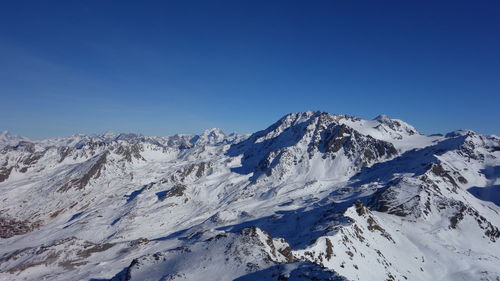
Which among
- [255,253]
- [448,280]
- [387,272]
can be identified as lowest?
[448,280]

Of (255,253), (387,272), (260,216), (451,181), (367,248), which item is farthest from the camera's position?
(260,216)

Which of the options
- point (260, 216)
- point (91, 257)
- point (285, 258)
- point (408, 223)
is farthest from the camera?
point (260, 216)

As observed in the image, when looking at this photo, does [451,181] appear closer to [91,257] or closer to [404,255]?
[404,255]

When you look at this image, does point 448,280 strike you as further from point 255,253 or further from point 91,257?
point 91,257

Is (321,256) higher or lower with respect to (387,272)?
higher

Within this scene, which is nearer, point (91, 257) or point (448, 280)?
point (448, 280)

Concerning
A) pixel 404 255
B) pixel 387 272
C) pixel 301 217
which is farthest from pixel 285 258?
pixel 301 217

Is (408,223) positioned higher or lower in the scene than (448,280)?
higher

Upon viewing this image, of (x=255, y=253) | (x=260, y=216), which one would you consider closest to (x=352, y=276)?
(x=255, y=253)

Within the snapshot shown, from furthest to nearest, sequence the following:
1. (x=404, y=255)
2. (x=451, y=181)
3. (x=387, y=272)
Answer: (x=451, y=181) → (x=404, y=255) → (x=387, y=272)
